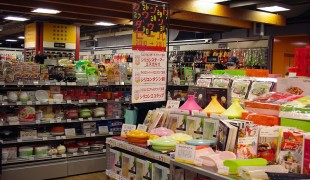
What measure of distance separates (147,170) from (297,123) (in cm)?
119

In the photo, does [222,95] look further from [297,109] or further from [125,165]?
[125,165]

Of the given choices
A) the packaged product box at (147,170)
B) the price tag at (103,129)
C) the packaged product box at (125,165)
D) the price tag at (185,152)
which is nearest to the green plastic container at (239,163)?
the price tag at (185,152)

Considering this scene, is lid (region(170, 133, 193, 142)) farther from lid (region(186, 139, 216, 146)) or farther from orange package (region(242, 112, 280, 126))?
orange package (region(242, 112, 280, 126))

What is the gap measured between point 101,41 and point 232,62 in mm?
9112

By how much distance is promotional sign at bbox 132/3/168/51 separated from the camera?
141 inches

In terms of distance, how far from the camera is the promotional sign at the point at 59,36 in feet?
33.9

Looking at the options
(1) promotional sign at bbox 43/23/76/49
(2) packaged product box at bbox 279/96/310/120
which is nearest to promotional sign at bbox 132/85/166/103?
(2) packaged product box at bbox 279/96/310/120

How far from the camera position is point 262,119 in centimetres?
269

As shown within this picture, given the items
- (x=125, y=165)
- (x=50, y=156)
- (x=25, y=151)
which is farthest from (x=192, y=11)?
(x=125, y=165)

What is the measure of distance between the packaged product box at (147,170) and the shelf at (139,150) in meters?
0.08

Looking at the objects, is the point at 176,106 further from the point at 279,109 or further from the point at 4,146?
the point at 4,146

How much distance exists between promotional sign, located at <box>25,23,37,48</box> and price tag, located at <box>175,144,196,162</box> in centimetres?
897

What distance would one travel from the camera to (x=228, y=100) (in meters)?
3.37

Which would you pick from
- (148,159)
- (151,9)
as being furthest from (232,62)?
(148,159)
